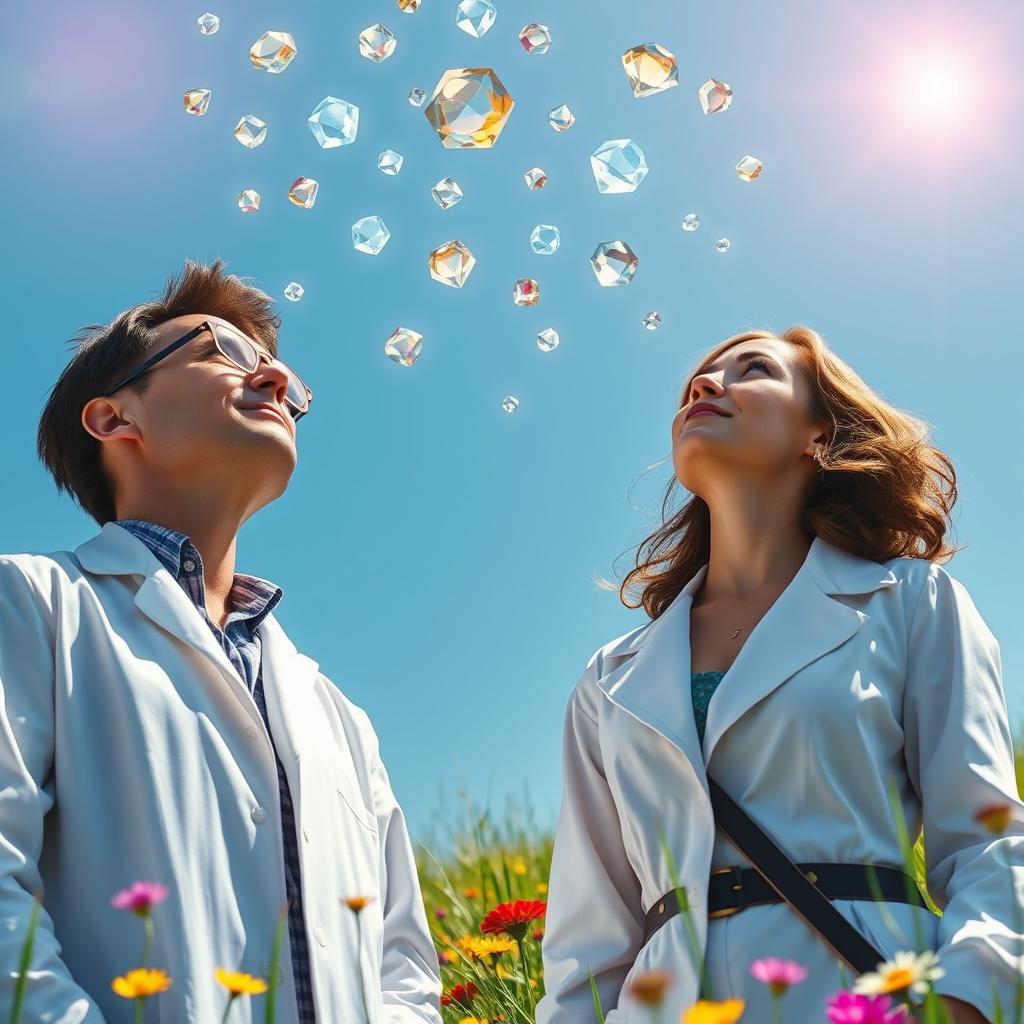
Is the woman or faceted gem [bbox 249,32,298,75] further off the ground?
faceted gem [bbox 249,32,298,75]

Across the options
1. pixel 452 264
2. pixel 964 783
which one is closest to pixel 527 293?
pixel 452 264

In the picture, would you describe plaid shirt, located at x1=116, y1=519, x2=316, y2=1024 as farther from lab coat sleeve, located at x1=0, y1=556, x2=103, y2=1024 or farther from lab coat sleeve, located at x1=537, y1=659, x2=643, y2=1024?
lab coat sleeve, located at x1=537, y1=659, x2=643, y2=1024

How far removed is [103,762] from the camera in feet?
6.33

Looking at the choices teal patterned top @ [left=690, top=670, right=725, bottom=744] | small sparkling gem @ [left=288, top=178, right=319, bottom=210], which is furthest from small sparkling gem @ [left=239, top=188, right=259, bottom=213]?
teal patterned top @ [left=690, top=670, right=725, bottom=744]

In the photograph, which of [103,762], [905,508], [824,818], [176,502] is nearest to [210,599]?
[176,502]

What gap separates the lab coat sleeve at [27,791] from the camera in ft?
5.24

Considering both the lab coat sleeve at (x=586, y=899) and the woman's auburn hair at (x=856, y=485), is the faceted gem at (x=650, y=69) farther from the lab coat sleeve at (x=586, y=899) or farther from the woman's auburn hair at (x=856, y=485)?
the lab coat sleeve at (x=586, y=899)

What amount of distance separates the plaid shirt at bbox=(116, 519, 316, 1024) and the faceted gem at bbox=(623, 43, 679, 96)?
152cm

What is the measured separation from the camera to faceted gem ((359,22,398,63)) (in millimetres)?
2832

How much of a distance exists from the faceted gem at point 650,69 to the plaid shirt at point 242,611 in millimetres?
1519

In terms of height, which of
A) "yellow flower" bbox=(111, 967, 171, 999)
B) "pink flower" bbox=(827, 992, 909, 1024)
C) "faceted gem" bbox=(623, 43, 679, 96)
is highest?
"faceted gem" bbox=(623, 43, 679, 96)

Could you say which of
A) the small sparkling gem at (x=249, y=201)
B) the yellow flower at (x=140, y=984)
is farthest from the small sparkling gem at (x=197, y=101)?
the yellow flower at (x=140, y=984)

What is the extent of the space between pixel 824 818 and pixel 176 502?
1544 mm

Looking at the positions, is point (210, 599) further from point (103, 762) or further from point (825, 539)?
point (825, 539)
